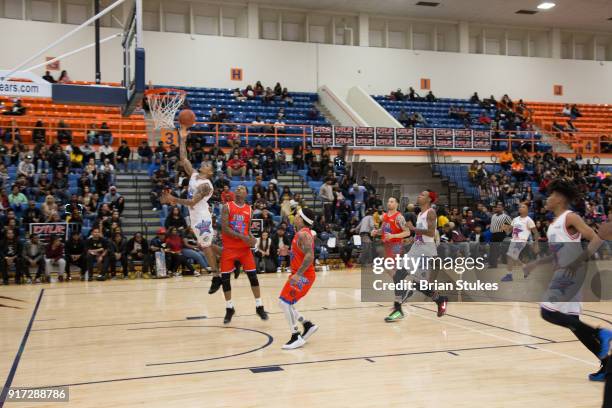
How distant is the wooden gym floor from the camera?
5207 mm

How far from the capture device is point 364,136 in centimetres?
2355

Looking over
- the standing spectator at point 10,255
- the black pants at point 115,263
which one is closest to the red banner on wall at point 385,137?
the black pants at point 115,263

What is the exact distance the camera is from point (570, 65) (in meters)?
33.8

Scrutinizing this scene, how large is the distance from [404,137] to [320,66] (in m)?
7.14

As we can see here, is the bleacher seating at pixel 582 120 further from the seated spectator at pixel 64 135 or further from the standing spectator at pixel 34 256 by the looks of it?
the standing spectator at pixel 34 256

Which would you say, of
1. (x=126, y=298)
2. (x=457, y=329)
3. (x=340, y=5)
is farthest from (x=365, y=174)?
(x=457, y=329)

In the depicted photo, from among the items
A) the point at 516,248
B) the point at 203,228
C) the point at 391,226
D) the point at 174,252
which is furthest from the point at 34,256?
the point at 516,248

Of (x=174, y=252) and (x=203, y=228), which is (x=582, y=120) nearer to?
(x=174, y=252)

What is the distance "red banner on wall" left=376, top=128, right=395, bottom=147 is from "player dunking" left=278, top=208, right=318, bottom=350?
56.0 ft

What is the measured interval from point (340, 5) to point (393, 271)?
844 inches

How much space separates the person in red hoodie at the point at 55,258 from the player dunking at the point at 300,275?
9334 mm

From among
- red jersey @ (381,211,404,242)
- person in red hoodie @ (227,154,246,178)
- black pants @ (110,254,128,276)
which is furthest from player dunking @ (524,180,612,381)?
person in red hoodie @ (227,154,246,178)

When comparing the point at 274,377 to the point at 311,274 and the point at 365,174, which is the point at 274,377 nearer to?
the point at 311,274

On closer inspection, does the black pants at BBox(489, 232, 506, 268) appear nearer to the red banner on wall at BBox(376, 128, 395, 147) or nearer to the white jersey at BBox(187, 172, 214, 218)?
the red banner on wall at BBox(376, 128, 395, 147)
